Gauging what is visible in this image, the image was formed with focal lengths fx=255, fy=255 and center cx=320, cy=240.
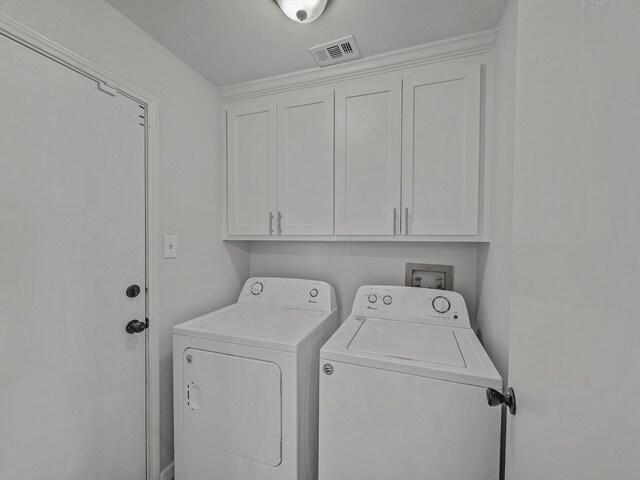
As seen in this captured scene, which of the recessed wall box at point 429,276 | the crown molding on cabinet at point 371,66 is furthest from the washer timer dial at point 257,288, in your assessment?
the crown molding on cabinet at point 371,66

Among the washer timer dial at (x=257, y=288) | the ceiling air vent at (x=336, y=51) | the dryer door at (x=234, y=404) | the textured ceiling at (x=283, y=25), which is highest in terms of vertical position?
the textured ceiling at (x=283, y=25)

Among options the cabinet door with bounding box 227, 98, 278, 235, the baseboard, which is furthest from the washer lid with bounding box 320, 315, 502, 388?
the baseboard

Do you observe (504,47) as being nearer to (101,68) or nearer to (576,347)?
(576,347)

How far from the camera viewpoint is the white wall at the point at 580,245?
1.03 feet

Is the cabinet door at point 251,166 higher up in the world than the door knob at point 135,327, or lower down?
higher up

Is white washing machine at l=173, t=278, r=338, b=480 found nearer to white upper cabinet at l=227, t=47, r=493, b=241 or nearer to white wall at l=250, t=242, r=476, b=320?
white wall at l=250, t=242, r=476, b=320

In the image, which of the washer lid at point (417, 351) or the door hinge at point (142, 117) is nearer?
the washer lid at point (417, 351)

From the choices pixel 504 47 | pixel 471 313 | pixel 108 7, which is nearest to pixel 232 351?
pixel 471 313

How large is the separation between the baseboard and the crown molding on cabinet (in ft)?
8.00

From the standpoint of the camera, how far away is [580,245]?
1.37 feet

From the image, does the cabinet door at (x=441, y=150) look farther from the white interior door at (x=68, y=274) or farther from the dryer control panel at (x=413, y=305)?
the white interior door at (x=68, y=274)

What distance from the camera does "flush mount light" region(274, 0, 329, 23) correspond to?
1145 millimetres

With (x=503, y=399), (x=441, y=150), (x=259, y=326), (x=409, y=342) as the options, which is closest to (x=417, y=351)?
(x=409, y=342)

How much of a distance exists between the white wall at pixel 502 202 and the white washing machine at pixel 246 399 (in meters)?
0.90
